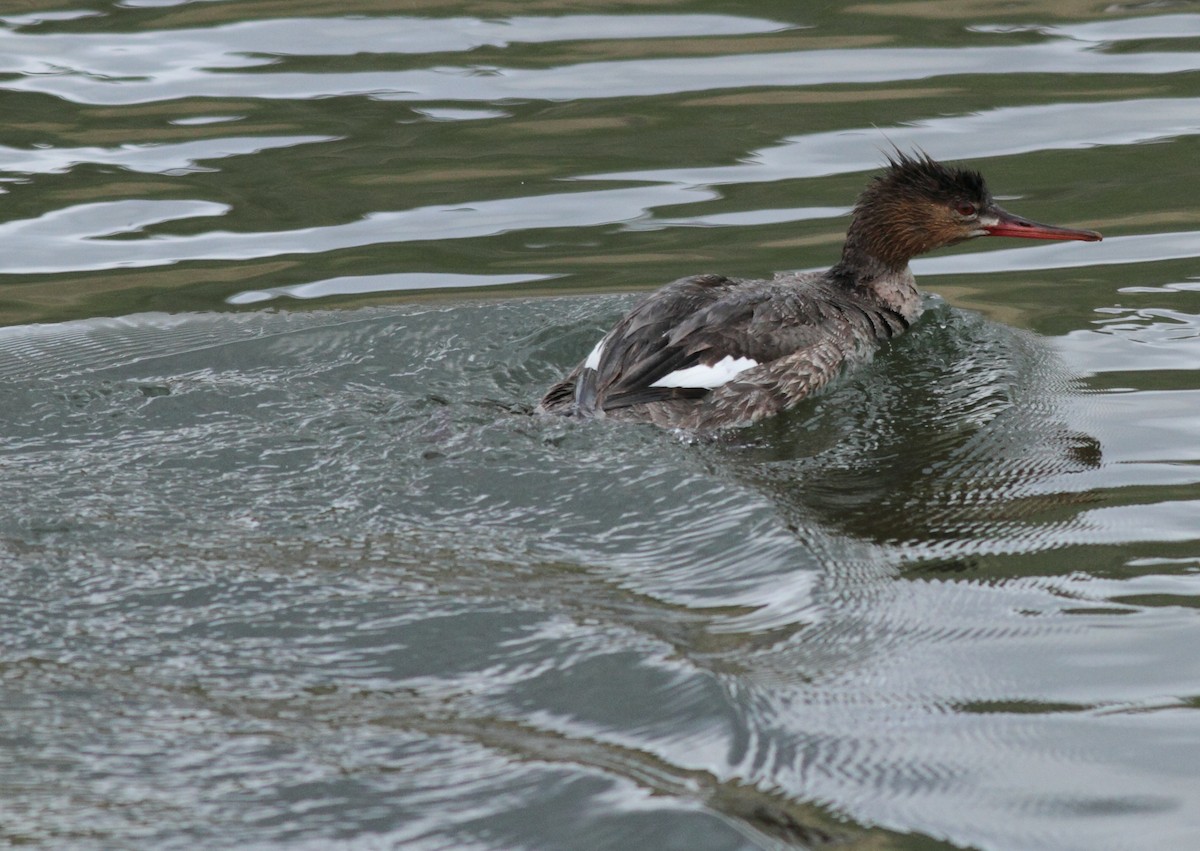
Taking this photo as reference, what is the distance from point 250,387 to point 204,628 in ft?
6.96

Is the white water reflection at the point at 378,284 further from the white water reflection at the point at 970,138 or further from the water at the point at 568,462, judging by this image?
the white water reflection at the point at 970,138

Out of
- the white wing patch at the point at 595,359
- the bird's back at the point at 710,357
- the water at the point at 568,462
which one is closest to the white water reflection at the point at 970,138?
the water at the point at 568,462

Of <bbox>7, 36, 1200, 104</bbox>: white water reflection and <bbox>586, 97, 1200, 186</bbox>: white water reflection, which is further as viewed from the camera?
<bbox>7, 36, 1200, 104</bbox>: white water reflection

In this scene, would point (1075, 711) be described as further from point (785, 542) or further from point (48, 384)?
point (48, 384)

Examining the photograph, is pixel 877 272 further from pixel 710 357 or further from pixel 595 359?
pixel 595 359

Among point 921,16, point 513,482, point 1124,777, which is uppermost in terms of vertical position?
point 921,16

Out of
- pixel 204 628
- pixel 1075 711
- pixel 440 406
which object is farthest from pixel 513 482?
pixel 1075 711

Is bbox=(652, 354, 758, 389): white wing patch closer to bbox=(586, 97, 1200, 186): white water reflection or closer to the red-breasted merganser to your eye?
the red-breasted merganser

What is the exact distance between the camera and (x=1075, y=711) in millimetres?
4090

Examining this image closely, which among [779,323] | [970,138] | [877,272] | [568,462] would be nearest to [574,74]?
Answer: [970,138]

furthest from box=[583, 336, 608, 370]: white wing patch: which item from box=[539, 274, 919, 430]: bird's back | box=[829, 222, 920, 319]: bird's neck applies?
box=[829, 222, 920, 319]: bird's neck

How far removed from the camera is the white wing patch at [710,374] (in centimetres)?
643

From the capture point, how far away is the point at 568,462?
5.60m

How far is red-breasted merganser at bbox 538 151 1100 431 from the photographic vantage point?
21.2 feet
